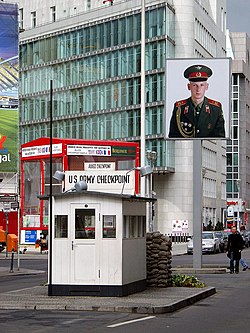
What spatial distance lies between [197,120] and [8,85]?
2482cm

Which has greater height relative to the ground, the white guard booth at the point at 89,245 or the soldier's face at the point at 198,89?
the soldier's face at the point at 198,89

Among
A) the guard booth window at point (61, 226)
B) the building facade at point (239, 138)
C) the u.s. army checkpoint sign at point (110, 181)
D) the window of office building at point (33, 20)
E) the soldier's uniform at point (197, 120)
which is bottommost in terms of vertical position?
the guard booth window at point (61, 226)

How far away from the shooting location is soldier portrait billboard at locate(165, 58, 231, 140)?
3666 cm

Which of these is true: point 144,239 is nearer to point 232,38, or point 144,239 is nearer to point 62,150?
point 62,150

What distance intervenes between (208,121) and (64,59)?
60.7 metres

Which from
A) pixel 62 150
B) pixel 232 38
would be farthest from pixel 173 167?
pixel 232 38

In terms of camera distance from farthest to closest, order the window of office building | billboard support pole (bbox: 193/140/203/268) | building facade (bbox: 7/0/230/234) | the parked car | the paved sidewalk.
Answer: the window of office building
building facade (bbox: 7/0/230/234)
the parked car
billboard support pole (bbox: 193/140/203/268)
the paved sidewalk

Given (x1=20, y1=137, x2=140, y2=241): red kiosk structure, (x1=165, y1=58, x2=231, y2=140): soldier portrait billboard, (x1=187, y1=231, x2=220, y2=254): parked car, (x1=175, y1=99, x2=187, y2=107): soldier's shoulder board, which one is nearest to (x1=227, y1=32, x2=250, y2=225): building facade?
(x1=20, y1=137, x2=140, y2=241): red kiosk structure

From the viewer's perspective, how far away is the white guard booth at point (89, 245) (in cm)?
2080

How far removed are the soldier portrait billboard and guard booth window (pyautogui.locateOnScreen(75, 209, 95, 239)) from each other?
16432 mm

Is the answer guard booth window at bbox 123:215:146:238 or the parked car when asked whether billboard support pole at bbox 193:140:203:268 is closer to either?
guard booth window at bbox 123:215:146:238

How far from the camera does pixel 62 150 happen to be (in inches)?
2515

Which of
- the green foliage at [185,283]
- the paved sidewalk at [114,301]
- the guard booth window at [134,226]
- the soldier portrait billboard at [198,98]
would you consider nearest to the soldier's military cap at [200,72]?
the soldier portrait billboard at [198,98]

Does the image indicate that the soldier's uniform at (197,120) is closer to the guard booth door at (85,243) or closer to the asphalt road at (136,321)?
the guard booth door at (85,243)
